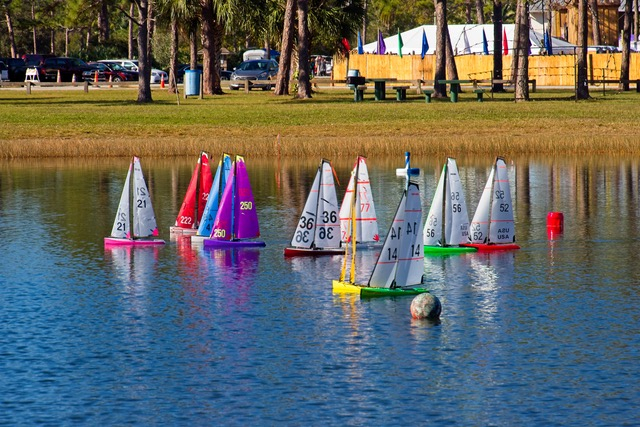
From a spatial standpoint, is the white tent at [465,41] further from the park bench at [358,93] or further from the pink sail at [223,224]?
the pink sail at [223,224]

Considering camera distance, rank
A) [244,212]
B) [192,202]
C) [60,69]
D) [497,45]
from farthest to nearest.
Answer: [60,69] < [497,45] < [192,202] < [244,212]

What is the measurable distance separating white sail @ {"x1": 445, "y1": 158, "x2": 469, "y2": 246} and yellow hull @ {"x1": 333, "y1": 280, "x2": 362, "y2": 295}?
395cm

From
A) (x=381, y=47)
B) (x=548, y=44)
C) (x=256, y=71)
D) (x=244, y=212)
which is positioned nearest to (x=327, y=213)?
(x=244, y=212)

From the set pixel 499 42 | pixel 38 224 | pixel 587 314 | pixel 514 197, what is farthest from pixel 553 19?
pixel 587 314

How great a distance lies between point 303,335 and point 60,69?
74.9 metres

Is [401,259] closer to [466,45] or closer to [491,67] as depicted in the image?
[491,67]

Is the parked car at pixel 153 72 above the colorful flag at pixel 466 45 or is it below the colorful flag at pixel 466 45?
below

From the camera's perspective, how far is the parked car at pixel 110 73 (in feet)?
303

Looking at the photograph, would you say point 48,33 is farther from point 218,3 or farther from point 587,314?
point 587,314

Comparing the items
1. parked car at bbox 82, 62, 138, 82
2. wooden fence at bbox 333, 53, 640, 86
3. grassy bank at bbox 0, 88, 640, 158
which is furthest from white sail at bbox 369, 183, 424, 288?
parked car at bbox 82, 62, 138, 82

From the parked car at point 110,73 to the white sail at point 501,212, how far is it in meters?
67.6

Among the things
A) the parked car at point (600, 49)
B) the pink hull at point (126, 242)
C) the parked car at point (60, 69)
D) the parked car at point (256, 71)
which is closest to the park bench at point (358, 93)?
the parked car at point (256, 71)

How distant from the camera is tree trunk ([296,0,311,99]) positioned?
67000 mm

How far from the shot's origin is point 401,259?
21219mm
